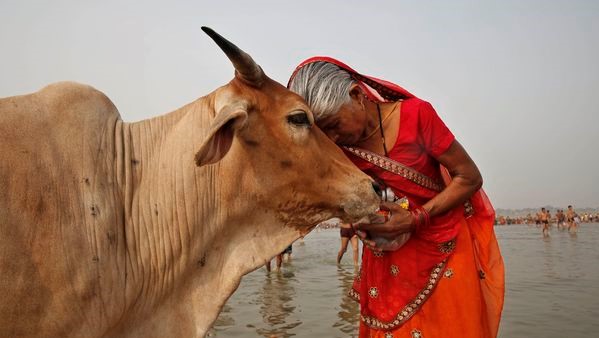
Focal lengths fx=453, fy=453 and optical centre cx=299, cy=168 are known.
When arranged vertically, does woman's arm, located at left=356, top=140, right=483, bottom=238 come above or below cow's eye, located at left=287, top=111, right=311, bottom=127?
below

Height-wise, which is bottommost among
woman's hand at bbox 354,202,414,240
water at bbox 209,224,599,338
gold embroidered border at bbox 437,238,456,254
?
water at bbox 209,224,599,338

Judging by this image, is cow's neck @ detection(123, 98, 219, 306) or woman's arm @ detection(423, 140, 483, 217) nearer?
cow's neck @ detection(123, 98, 219, 306)

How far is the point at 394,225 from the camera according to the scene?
253 centimetres

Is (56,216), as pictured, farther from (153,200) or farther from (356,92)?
(356,92)

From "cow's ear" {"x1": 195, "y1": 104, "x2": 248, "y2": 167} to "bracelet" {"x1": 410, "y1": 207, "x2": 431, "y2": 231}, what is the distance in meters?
1.10

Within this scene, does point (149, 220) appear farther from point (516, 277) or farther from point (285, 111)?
point (516, 277)

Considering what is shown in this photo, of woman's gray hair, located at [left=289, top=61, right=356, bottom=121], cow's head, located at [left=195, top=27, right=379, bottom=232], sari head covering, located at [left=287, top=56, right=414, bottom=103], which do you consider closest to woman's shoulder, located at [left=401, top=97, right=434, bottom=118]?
sari head covering, located at [left=287, top=56, right=414, bottom=103]

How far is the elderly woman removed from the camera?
259cm

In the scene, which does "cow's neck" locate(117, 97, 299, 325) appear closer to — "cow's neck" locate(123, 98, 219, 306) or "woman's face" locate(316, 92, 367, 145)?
"cow's neck" locate(123, 98, 219, 306)

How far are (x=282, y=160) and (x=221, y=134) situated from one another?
36 centimetres

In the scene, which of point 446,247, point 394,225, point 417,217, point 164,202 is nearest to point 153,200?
point 164,202

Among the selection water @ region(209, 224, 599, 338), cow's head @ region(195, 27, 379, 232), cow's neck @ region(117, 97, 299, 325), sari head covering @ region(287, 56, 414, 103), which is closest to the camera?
cow's neck @ region(117, 97, 299, 325)

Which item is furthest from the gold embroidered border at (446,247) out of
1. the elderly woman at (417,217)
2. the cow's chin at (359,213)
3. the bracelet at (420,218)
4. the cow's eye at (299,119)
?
the cow's eye at (299,119)

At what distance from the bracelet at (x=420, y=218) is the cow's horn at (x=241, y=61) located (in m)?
1.13
